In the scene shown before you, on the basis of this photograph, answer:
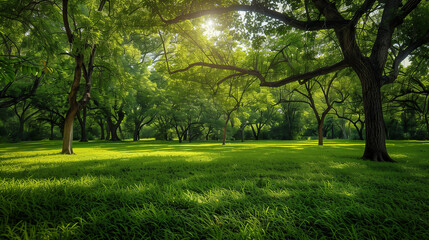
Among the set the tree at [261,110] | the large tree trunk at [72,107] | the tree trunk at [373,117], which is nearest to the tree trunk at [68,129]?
the large tree trunk at [72,107]

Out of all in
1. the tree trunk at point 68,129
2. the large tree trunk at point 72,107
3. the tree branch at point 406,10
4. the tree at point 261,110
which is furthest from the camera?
the tree at point 261,110

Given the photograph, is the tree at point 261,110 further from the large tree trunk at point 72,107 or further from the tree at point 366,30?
the large tree trunk at point 72,107

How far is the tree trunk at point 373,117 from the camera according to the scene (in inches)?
249

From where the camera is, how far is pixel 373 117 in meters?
6.45

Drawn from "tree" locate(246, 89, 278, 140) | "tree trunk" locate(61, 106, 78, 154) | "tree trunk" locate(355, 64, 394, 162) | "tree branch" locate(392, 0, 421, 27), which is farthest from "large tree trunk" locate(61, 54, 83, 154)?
"tree" locate(246, 89, 278, 140)

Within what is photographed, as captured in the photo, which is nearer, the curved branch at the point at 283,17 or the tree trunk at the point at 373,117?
the curved branch at the point at 283,17

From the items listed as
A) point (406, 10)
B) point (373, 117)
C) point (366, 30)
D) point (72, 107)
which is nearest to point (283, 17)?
point (366, 30)

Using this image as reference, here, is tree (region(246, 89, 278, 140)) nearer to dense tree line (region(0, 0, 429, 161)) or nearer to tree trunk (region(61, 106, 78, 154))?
dense tree line (region(0, 0, 429, 161))

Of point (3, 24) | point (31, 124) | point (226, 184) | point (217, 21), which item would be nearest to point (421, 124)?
point (217, 21)

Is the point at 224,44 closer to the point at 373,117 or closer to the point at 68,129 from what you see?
the point at 373,117

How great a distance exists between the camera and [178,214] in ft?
5.78

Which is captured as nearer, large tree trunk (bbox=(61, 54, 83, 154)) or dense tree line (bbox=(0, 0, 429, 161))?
dense tree line (bbox=(0, 0, 429, 161))

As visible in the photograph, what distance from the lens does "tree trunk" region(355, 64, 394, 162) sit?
6.34 m

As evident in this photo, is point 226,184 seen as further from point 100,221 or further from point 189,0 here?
point 189,0
